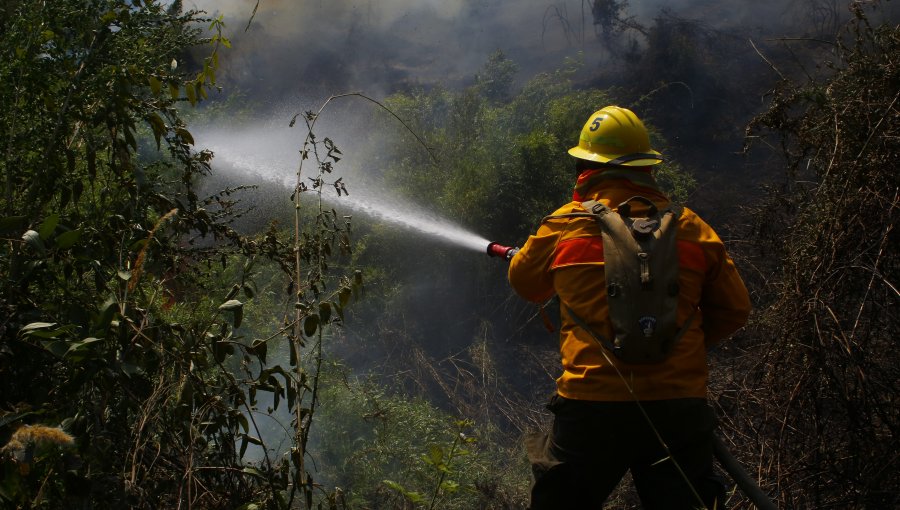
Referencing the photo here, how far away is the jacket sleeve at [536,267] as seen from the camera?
2596 millimetres

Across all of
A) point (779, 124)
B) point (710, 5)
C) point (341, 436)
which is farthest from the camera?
point (710, 5)

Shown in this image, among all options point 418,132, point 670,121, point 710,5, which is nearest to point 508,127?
point 418,132

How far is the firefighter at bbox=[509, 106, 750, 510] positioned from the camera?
232 centimetres

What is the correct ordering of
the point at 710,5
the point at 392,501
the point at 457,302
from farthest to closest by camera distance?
the point at 710,5 < the point at 457,302 < the point at 392,501

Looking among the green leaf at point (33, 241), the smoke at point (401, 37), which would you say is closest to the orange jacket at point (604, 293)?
the green leaf at point (33, 241)

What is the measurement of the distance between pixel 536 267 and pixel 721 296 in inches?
27.0

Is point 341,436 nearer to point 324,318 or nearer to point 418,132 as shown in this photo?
point 324,318

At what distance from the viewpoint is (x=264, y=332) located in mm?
4863

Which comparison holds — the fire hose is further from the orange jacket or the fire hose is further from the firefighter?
the orange jacket

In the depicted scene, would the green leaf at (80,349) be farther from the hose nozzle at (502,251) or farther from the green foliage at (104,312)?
the hose nozzle at (502,251)

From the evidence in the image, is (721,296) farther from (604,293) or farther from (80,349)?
(80,349)

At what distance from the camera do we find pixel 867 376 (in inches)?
110

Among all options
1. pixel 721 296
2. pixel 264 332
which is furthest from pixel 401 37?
pixel 721 296

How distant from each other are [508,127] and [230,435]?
5.22 metres
